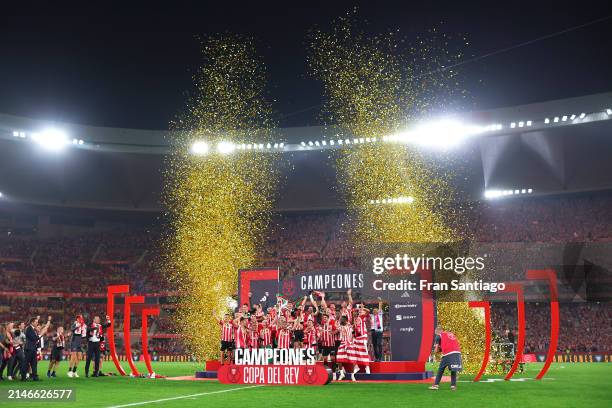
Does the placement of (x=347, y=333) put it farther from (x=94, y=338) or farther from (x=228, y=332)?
(x=94, y=338)

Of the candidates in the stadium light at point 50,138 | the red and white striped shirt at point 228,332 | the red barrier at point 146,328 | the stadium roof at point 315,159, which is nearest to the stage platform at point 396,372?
the red and white striped shirt at point 228,332

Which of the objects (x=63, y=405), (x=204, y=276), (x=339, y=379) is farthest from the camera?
(x=204, y=276)

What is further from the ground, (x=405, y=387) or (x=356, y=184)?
(x=356, y=184)

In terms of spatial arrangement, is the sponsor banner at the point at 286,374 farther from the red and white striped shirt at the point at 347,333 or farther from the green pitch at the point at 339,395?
the red and white striped shirt at the point at 347,333

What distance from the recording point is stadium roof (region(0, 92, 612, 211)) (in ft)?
151

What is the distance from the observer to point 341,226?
5806 centimetres

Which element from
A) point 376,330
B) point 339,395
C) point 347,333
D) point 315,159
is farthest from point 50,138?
point 339,395

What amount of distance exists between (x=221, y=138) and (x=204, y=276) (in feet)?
53.9

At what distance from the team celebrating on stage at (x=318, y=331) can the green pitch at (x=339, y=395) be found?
127 cm

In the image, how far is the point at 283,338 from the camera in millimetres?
20172

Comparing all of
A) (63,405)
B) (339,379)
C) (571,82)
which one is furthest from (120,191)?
(63,405)

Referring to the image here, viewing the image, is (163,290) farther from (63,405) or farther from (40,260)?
(63,405)

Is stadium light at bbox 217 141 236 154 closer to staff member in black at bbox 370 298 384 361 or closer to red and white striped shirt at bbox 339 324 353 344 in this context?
staff member in black at bbox 370 298 384 361

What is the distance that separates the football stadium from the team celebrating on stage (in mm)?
67
